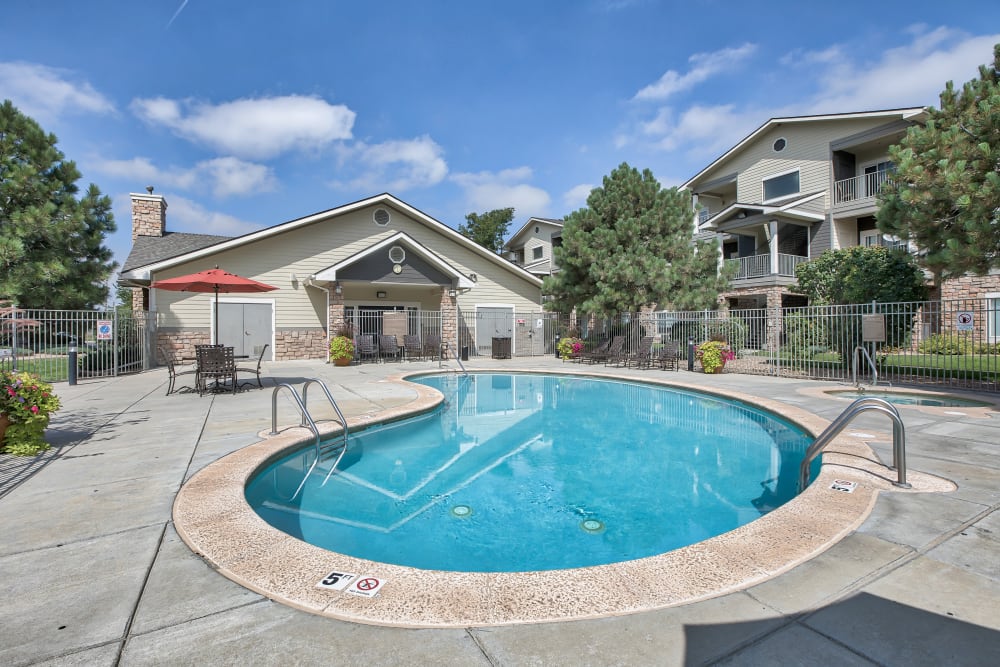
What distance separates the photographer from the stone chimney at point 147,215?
19.3m

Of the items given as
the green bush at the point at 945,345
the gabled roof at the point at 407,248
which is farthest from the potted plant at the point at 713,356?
the gabled roof at the point at 407,248

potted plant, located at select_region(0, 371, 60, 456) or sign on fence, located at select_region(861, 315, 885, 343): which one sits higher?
sign on fence, located at select_region(861, 315, 885, 343)

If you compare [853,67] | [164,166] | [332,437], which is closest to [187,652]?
[332,437]

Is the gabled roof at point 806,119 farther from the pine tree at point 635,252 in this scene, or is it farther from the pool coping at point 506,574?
the pool coping at point 506,574

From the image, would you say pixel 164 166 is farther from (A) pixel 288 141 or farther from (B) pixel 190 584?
(B) pixel 190 584

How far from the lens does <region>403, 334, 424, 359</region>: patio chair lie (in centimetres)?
1825

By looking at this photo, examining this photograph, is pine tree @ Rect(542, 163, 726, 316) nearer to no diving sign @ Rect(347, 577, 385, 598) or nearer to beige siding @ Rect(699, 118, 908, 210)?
beige siding @ Rect(699, 118, 908, 210)

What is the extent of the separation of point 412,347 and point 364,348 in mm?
1875

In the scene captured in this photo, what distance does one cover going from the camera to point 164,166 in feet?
66.3

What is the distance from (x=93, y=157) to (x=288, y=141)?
24.3 ft

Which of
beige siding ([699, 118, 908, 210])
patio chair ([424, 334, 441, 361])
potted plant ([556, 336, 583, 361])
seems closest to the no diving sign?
patio chair ([424, 334, 441, 361])

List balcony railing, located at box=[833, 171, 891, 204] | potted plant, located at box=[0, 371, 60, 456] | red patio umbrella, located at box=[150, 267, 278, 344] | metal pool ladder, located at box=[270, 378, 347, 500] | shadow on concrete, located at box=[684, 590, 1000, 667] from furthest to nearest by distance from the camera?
balcony railing, located at box=[833, 171, 891, 204]
red patio umbrella, located at box=[150, 267, 278, 344]
metal pool ladder, located at box=[270, 378, 347, 500]
potted plant, located at box=[0, 371, 60, 456]
shadow on concrete, located at box=[684, 590, 1000, 667]

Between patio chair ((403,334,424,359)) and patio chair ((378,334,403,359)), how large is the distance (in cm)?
36

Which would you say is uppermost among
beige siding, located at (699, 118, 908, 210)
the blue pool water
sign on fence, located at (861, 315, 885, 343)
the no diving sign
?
beige siding, located at (699, 118, 908, 210)
